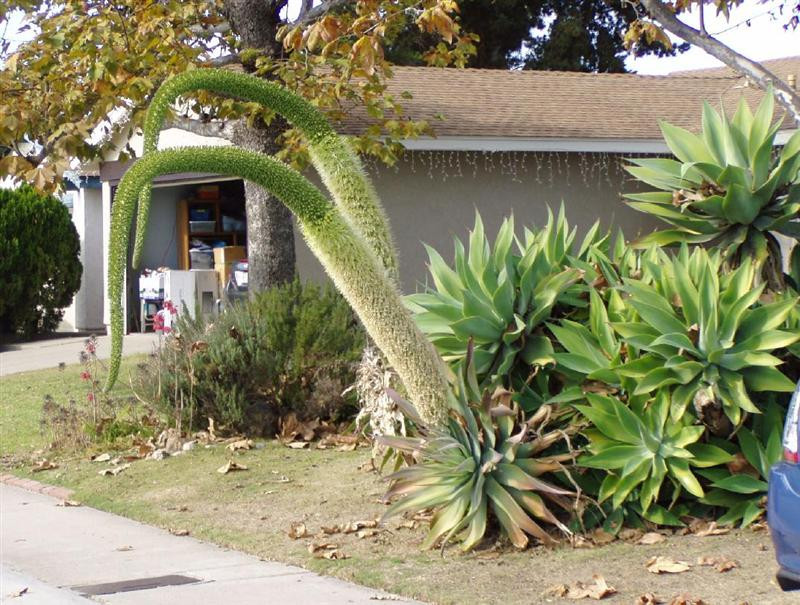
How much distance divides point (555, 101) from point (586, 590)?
14034 mm

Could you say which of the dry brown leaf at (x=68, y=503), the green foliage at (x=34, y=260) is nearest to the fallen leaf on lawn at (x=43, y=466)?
the dry brown leaf at (x=68, y=503)

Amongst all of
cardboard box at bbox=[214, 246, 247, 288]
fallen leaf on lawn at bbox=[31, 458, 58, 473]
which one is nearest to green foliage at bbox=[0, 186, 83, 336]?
cardboard box at bbox=[214, 246, 247, 288]

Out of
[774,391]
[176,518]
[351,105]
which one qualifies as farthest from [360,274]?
[351,105]

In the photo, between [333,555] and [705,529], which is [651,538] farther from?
[333,555]

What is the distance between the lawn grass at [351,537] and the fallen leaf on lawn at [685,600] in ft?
0.26

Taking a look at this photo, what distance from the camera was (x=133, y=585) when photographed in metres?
7.01

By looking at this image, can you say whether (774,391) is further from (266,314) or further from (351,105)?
(351,105)

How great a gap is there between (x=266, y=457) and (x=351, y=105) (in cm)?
692

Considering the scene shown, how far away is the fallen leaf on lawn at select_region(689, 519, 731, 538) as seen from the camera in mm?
7160

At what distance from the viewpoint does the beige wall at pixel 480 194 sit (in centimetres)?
1755

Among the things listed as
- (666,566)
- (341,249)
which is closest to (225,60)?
(341,249)

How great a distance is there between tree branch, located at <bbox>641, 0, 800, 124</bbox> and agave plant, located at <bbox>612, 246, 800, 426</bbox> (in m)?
4.62

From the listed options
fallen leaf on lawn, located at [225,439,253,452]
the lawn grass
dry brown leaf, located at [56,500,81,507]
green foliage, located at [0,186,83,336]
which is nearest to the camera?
the lawn grass

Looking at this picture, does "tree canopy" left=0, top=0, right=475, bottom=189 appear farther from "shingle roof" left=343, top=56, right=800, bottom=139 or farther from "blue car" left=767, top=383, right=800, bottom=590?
"blue car" left=767, top=383, right=800, bottom=590
